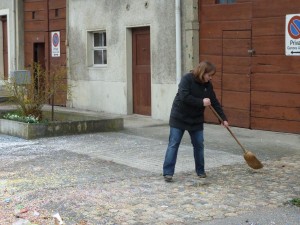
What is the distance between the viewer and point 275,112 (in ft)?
38.0

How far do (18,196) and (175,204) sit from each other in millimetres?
1868

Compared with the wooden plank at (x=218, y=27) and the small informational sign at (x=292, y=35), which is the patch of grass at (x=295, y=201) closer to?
the small informational sign at (x=292, y=35)

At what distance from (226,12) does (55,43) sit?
7.16 metres

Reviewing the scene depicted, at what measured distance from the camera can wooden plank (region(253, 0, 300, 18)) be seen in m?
11.2

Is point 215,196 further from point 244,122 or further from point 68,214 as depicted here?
point 244,122

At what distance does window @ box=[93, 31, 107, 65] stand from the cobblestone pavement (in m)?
6.75

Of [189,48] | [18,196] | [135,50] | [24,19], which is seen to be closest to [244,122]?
[189,48]

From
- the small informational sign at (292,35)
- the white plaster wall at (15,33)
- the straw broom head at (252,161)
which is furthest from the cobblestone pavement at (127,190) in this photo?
the white plaster wall at (15,33)

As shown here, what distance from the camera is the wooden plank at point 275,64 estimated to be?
11.2 m

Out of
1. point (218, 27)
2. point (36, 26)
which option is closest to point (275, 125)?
point (218, 27)

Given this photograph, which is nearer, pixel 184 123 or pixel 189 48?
pixel 184 123

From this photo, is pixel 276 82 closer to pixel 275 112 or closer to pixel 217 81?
pixel 275 112

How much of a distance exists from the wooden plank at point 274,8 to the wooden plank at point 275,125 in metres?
2.04

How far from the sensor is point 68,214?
6.25 m
